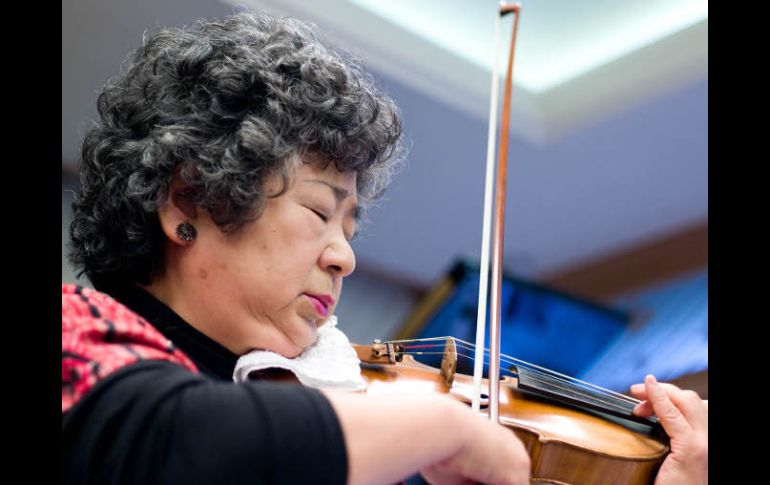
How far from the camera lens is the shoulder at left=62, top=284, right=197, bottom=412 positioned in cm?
70

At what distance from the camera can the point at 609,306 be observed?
3256 mm

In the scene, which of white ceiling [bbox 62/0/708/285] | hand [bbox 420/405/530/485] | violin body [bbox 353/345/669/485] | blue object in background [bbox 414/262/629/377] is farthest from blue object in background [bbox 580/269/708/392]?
hand [bbox 420/405/530/485]

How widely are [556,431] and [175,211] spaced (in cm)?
52

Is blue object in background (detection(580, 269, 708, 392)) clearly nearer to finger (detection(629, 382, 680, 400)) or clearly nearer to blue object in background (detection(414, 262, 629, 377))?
blue object in background (detection(414, 262, 629, 377))

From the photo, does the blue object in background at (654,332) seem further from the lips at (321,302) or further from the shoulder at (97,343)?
the shoulder at (97,343)

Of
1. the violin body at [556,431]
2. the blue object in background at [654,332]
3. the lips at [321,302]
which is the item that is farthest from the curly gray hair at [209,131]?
the blue object in background at [654,332]

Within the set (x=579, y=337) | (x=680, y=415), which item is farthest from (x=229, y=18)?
(x=579, y=337)

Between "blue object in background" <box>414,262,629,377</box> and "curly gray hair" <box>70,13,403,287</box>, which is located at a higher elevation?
"blue object in background" <box>414,262,629,377</box>

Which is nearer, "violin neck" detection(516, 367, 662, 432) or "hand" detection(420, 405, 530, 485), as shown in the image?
"hand" detection(420, 405, 530, 485)

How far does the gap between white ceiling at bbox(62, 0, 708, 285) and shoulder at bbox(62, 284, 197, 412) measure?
1438 mm

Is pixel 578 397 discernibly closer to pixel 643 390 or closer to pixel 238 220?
pixel 643 390

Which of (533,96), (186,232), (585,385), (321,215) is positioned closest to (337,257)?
(321,215)

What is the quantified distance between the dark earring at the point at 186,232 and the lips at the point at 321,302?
5.7 inches
